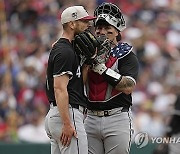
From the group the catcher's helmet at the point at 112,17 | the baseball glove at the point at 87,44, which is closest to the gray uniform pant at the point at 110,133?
the baseball glove at the point at 87,44

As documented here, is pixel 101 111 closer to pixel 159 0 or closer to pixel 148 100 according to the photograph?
pixel 148 100

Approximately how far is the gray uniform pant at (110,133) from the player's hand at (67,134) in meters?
0.52

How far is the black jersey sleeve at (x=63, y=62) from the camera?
17.8 feet

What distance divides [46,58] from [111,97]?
21.3 ft

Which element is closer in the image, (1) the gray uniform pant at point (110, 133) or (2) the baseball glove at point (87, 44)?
(2) the baseball glove at point (87, 44)

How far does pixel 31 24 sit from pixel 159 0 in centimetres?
280

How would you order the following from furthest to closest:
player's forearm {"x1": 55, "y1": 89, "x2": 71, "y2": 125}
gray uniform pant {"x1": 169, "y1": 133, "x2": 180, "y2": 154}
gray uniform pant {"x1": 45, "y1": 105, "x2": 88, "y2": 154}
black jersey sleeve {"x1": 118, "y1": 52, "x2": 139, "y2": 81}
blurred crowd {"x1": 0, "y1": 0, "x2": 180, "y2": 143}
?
blurred crowd {"x1": 0, "y1": 0, "x2": 180, "y2": 143}, gray uniform pant {"x1": 169, "y1": 133, "x2": 180, "y2": 154}, black jersey sleeve {"x1": 118, "y1": 52, "x2": 139, "y2": 81}, gray uniform pant {"x1": 45, "y1": 105, "x2": 88, "y2": 154}, player's forearm {"x1": 55, "y1": 89, "x2": 71, "y2": 125}

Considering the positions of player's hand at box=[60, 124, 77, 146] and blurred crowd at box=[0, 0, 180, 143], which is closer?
player's hand at box=[60, 124, 77, 146]

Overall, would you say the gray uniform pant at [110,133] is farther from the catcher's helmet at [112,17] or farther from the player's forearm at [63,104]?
the catcher's helmet at [112,17]

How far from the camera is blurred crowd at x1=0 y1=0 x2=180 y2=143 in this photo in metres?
11.0

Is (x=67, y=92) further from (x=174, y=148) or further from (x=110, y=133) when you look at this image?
(x=174, y=148)

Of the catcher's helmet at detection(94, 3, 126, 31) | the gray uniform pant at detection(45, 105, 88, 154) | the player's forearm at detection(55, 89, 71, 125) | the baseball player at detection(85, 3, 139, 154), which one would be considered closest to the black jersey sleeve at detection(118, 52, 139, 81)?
the baseball player at detection(85, 3, 139, 154)

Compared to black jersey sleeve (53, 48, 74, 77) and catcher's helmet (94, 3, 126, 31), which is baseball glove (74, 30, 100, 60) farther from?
catcher's helmet (94, 3, 126, 31)

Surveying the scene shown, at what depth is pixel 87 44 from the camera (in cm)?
555
